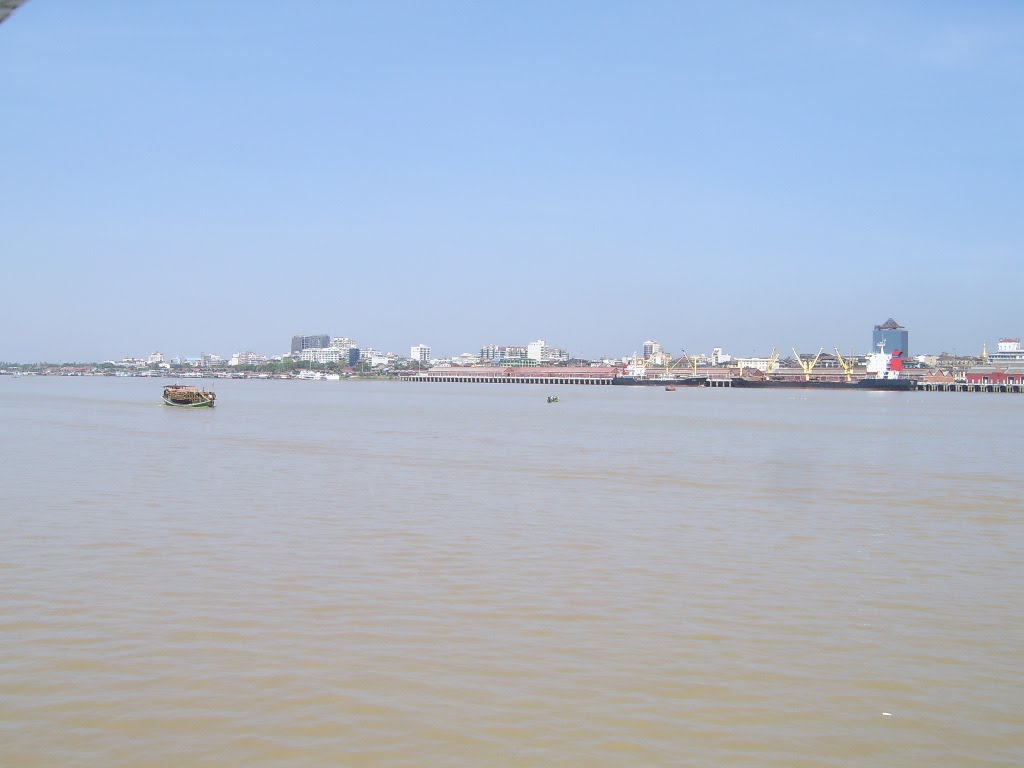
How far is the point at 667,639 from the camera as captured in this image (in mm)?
8000

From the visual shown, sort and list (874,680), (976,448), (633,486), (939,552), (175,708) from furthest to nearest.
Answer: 1. (976,448)
2. (633,486)
3. (939,552)
4. (874,680)
5. (175,708)

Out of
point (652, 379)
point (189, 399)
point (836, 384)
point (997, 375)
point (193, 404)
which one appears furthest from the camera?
point (652, 379)

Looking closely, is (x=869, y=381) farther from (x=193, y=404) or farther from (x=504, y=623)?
(x=504, y=623)

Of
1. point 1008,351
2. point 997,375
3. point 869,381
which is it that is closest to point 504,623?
point 869,381

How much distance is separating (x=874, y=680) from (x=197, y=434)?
28738 millimetres

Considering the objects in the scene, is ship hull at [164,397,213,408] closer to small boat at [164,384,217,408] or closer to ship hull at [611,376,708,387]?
small boat at [164,384,217,408]

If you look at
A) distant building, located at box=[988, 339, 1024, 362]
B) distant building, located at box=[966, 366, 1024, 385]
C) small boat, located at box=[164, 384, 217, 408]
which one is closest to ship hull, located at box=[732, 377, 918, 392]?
distant building, located at box=[966, 366, 1024, 385]

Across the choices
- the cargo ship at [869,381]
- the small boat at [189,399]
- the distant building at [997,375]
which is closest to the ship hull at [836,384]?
the cargo ship at [869,381]

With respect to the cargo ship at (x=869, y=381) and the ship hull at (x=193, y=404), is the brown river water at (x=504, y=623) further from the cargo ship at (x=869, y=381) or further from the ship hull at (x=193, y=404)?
the cargo ship at (x=869, y=381)

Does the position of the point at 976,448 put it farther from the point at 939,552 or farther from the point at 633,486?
the point at 939,552

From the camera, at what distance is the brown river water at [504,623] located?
5.92m

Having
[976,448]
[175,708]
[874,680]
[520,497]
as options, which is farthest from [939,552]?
[976,448]

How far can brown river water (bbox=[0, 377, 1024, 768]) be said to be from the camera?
5922 millimetres

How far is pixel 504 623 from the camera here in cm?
840
